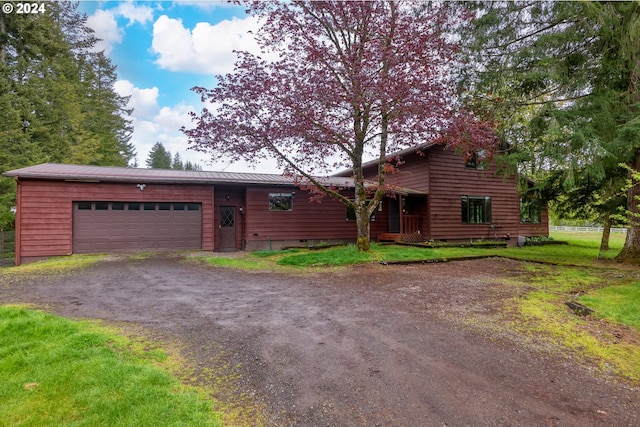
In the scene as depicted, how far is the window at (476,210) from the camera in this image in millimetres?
17031

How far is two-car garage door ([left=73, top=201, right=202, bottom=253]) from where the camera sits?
12.8m

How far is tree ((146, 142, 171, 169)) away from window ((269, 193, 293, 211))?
47214 mm

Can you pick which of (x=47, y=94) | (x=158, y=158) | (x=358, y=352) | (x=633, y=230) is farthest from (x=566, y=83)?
(x=158, y=158)

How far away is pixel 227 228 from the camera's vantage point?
615 inches

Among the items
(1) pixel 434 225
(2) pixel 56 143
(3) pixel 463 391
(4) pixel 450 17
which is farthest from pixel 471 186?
(2) pixel 56 143

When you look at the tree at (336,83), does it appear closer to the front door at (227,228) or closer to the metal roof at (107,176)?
the metal roof at (107,176)

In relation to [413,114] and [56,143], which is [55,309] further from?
[56,143]

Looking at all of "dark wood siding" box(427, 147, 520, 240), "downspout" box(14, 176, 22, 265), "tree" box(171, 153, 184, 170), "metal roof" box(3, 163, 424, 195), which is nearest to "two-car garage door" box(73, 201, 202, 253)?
"metal roof" box(3, 163, 424, 195)

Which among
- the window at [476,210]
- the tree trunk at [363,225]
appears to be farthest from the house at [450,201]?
the tree trunk at [363,225]

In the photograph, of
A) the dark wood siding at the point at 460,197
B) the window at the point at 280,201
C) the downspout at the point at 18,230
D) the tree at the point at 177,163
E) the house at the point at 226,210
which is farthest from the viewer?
the tree at the point at 177,163

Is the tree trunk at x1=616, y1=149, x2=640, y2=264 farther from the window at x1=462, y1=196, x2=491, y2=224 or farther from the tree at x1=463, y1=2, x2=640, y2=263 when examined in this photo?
the window at x1=462, y1=196, x2=491, y2=224

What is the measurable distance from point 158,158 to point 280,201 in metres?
49.3

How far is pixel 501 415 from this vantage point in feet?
8.22

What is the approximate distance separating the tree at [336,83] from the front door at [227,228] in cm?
462
